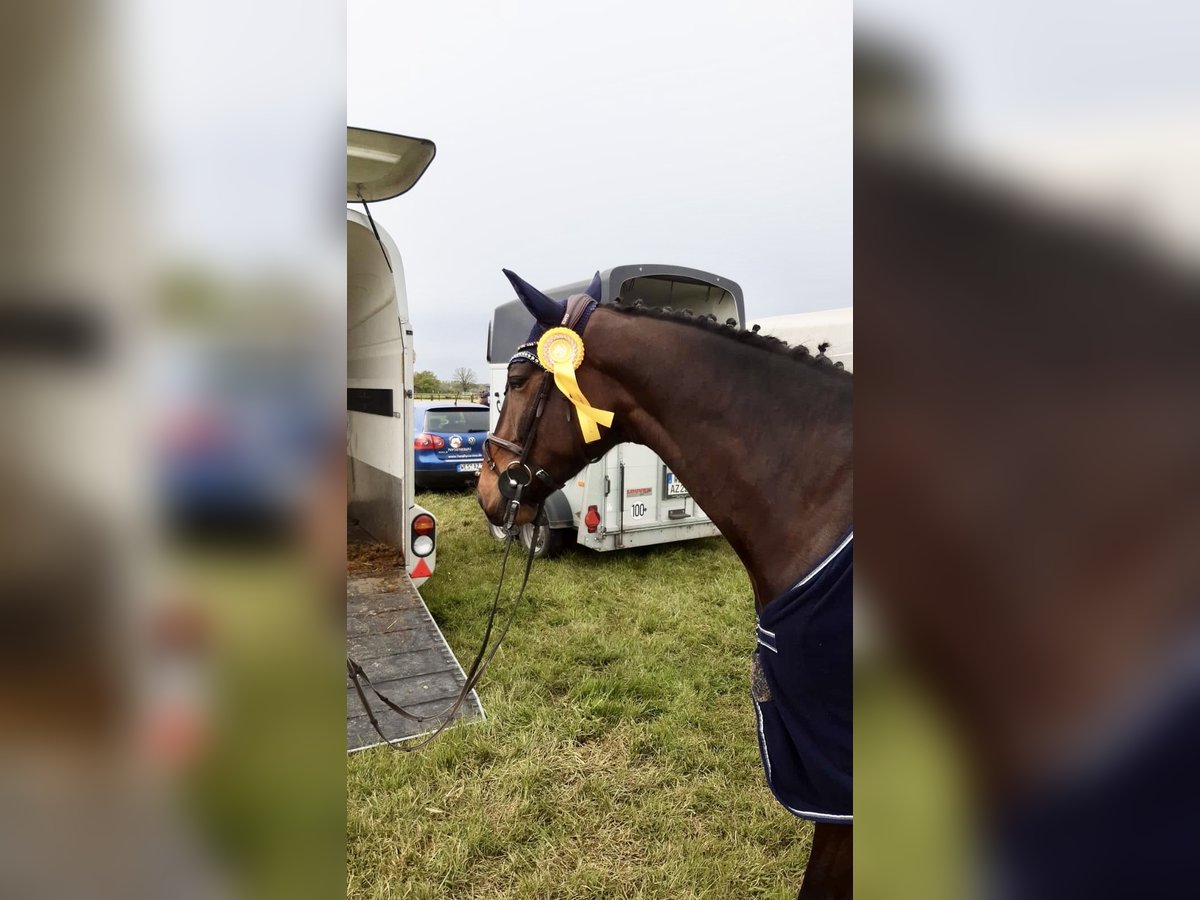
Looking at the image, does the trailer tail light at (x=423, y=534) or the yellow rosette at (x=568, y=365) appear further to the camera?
the trailer tail light at (x=423, y=534)

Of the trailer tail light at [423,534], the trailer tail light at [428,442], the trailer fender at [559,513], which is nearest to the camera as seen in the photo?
the trailer tail light at [423,534]

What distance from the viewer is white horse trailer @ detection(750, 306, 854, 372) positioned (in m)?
8.04

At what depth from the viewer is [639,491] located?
270 inches

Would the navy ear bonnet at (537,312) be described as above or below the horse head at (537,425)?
above

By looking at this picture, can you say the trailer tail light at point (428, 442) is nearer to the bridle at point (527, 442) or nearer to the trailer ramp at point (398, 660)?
the trailer ramp at point (398, 660)

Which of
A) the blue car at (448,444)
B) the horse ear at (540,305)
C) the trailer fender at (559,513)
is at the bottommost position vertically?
the trailer fender at (559,513)

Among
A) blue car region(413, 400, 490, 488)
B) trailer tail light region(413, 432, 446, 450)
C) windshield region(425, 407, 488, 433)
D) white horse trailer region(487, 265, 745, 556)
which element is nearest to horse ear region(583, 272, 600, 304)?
white horse trailer region(487, 265, 745, 556)

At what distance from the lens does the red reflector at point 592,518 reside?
663 cm

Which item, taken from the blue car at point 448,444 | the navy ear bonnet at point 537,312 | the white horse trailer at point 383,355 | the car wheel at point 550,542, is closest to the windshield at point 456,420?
the blue car at point 448,444

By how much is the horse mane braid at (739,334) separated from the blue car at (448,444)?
8.37m

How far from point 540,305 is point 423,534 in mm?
3043

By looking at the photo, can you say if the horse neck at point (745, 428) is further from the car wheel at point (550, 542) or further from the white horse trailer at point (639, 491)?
the car wheel at point (550, 542)
